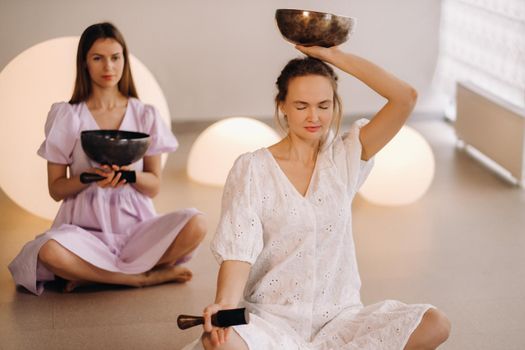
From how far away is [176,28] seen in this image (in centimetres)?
598

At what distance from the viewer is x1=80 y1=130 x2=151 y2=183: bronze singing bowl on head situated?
3.21 meters

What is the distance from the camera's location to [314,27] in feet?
8.09

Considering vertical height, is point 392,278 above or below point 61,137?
below

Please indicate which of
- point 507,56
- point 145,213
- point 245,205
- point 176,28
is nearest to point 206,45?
point 176,28

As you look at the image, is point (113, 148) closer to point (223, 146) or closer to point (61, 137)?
point (61, 137)

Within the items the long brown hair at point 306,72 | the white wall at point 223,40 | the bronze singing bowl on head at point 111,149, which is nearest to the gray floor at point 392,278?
the bronze singing bowl on head at point 111,149

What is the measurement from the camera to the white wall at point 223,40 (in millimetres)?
5805

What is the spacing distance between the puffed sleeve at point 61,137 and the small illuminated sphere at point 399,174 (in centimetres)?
159

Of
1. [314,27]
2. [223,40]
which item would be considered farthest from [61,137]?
[223,40]

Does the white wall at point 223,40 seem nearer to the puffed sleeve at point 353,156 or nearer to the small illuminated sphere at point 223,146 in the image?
the small illuminated sphere at point 223,146

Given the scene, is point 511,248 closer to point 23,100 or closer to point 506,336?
point 506,336

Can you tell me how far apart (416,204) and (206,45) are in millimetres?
2073

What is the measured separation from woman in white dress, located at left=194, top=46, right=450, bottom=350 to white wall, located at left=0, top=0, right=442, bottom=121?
138 inches

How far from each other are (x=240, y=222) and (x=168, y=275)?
43.0 inches
